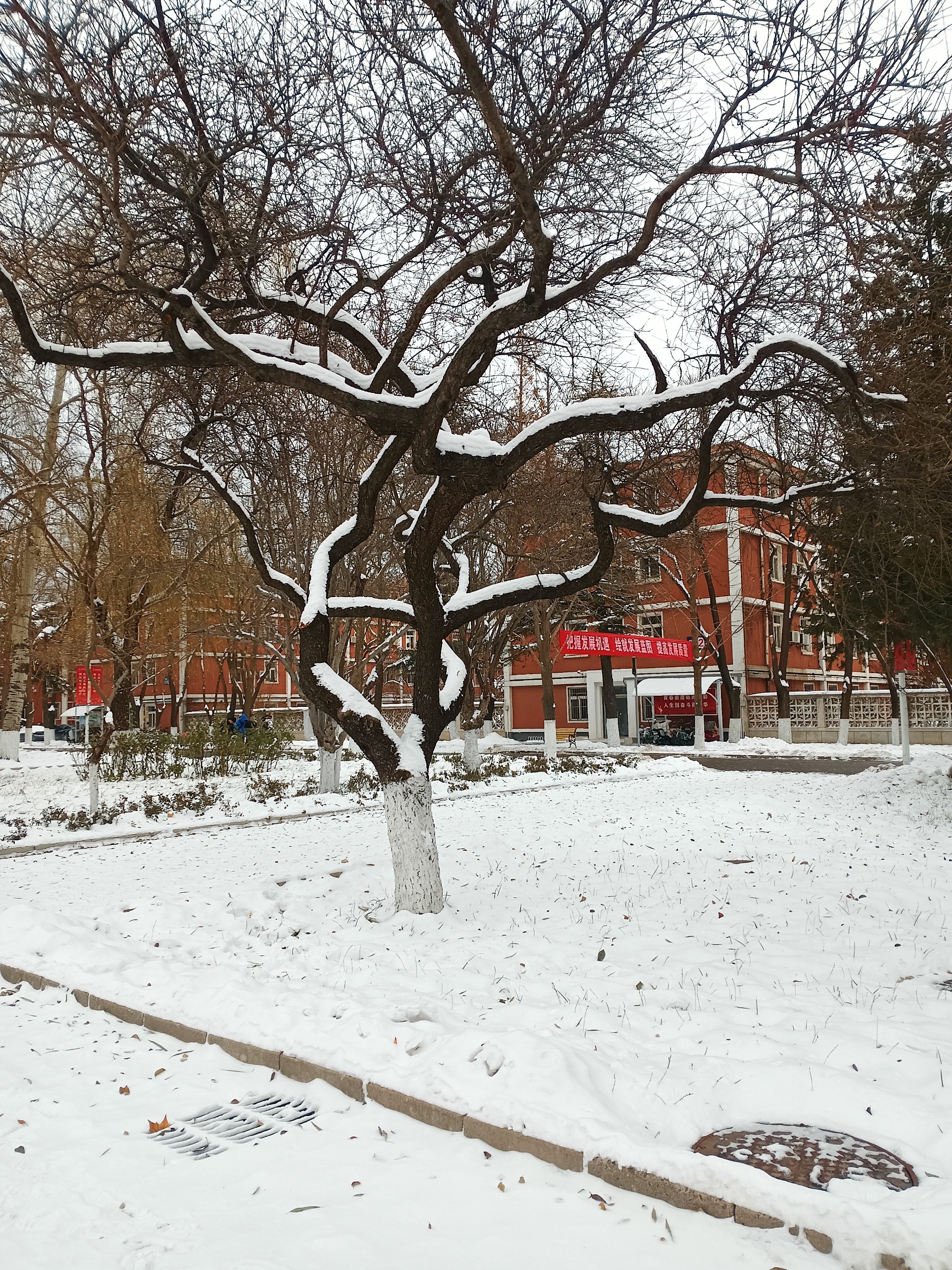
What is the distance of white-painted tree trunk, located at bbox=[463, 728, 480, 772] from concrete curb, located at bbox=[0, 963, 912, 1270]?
663 inches

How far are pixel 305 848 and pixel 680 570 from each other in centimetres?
2810

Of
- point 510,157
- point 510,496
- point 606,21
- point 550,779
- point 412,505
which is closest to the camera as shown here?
point 510,157

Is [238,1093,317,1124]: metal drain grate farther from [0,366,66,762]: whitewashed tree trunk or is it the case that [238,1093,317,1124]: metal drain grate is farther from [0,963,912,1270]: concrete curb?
[0,366,66,762]: whitewashed tree trunk

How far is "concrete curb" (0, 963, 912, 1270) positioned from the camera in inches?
129

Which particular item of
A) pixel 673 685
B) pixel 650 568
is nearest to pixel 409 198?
pixel 650 568

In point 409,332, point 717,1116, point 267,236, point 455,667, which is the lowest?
point 717,1116

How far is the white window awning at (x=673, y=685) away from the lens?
42125 mm

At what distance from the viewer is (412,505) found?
54.0 ft

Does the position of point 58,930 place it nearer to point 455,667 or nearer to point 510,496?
point 455,667

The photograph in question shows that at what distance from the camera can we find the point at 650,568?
3847cm

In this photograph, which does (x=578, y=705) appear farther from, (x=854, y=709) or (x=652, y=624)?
(x=854, y=709)

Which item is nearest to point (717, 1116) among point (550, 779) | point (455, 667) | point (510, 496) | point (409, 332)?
point (455, 667)

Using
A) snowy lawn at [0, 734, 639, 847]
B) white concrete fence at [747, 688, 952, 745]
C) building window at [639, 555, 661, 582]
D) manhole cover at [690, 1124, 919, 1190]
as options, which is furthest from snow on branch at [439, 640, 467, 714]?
white concrete fence at [747, 688, 952, 745]

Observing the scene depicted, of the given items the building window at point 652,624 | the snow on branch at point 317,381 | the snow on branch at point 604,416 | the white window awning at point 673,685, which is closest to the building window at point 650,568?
the white window awning at point 673,685
